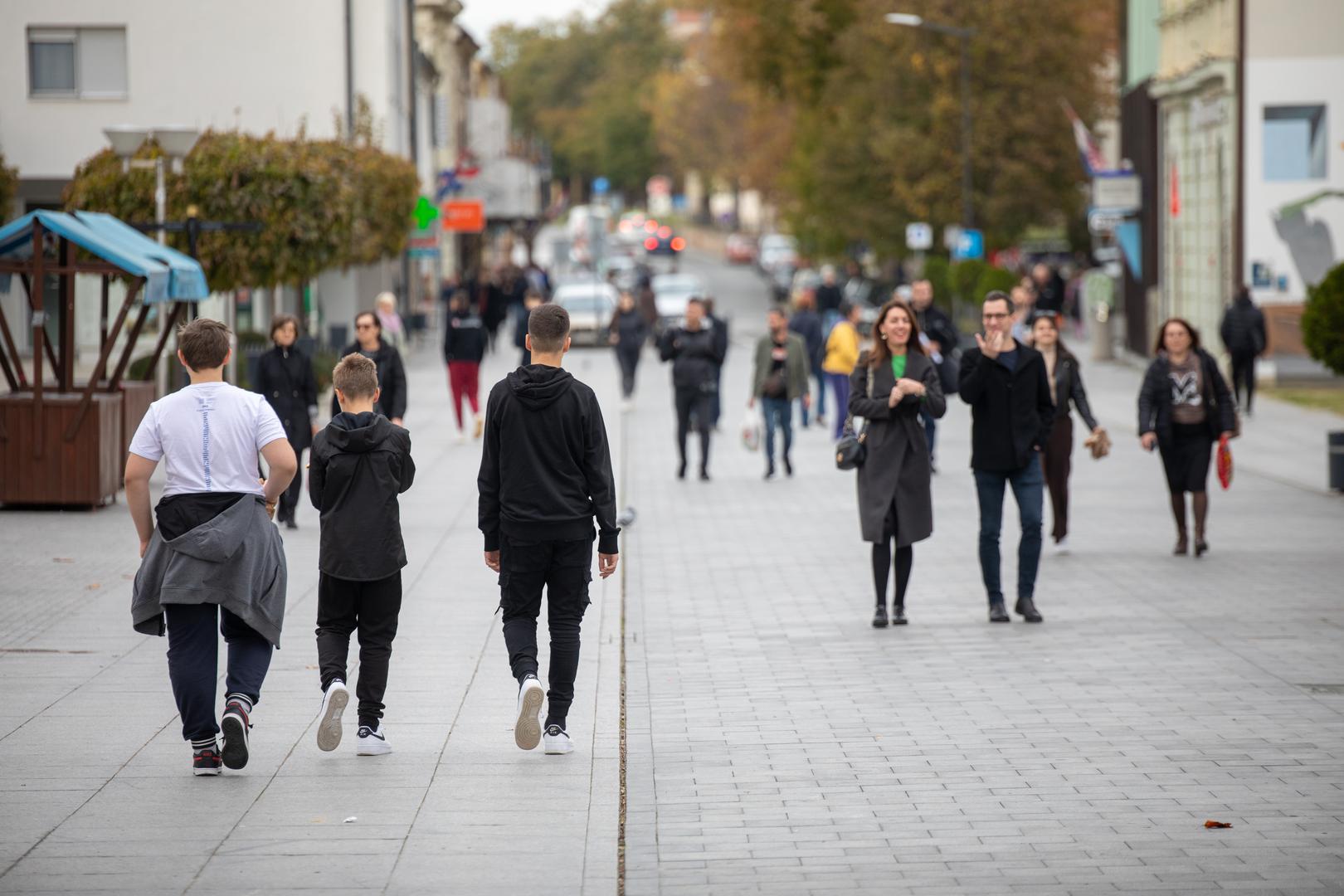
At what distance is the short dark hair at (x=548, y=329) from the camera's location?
722 centimetres

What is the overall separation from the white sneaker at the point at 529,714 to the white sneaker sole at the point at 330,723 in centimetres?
66

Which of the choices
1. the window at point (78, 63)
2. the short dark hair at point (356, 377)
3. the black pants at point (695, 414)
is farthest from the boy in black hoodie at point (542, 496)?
the window at point (78, 63)

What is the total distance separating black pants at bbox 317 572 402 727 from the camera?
7.40 m

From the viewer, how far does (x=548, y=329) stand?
284 inches

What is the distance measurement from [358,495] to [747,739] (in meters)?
1.91

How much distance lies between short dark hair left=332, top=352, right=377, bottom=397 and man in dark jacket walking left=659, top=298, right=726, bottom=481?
11.0m

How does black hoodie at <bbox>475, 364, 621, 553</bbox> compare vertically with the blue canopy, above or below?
below

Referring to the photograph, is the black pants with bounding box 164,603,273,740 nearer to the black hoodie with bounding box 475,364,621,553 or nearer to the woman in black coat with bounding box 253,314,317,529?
the black hoodie with bounding box 475,364,621,553

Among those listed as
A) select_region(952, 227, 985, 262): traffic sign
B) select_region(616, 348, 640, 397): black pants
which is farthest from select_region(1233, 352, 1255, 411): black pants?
select_region(952, 227, 985, 262): traffic sign

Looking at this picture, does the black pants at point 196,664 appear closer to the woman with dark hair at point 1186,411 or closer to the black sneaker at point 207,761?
the black sneaker at point 207,761

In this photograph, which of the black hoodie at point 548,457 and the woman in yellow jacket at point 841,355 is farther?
the woman in yellow jacket at point 841,355

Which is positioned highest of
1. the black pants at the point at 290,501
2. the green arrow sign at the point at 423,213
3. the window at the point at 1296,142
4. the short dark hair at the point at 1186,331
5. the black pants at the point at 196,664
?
the window at the point at 1296,142

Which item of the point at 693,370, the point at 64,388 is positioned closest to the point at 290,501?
the point at 64,388

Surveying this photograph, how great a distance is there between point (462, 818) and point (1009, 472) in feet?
16.5
